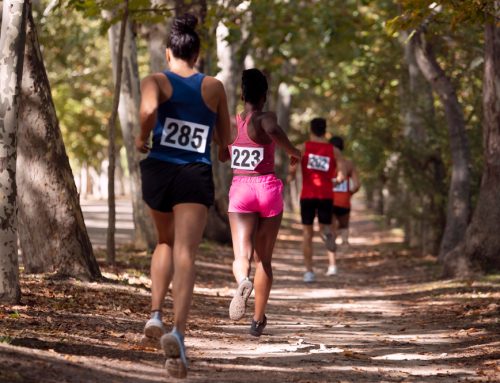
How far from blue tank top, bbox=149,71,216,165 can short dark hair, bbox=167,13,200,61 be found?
0.62 feet

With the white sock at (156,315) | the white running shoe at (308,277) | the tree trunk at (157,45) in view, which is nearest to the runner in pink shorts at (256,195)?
the white sock at (156,315)

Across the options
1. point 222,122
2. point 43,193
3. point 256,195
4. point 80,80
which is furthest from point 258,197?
point 80,80

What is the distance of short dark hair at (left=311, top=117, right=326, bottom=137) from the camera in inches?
620

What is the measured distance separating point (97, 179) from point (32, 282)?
61116 millimetres

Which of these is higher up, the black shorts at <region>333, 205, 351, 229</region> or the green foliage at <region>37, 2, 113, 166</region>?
the green foliage at <region>37, 2, 113, 166</region>

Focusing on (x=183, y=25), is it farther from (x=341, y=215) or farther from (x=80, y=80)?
(x=80, y=80)

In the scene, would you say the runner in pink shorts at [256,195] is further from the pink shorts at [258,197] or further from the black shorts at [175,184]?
the black shorts at [175,184]

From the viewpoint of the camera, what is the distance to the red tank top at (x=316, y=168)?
16031 millimetres

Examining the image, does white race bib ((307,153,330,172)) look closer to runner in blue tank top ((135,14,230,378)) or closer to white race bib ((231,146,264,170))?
white race bib ((231,146,264,170))

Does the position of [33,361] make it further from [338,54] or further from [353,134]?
[338,54]

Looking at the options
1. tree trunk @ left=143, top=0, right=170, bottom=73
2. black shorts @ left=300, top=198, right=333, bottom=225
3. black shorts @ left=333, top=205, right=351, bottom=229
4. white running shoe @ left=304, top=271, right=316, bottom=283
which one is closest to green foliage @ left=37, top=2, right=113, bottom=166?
tree trunk @ left=143, top=0, right=170, bottom=73

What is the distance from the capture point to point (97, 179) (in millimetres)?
71750

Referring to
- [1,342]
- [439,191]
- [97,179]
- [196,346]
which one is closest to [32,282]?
[196,346]

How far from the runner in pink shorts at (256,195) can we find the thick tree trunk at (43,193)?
2.64 meters
